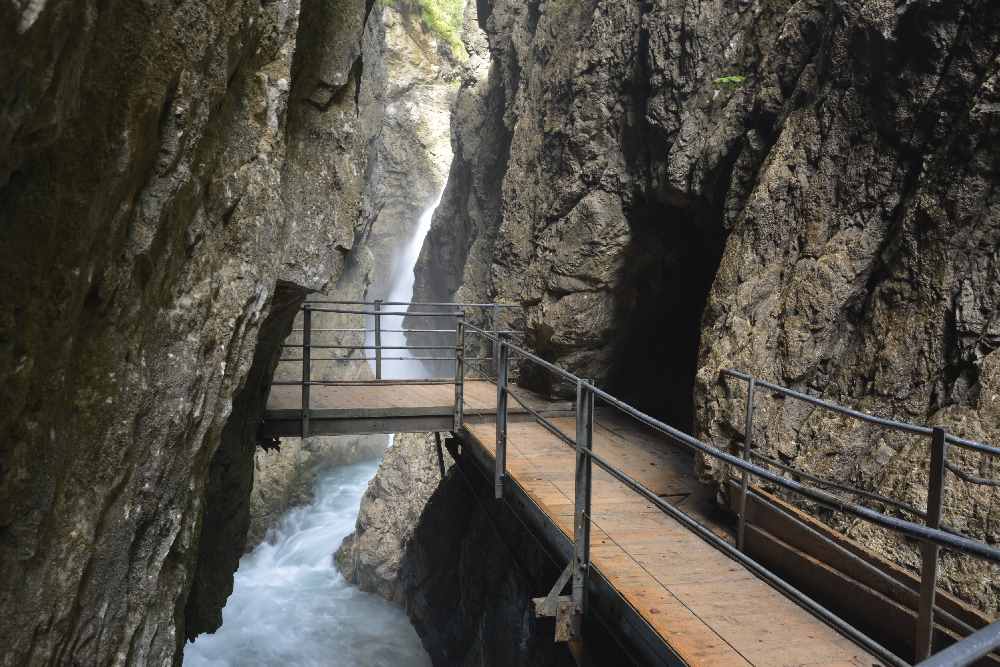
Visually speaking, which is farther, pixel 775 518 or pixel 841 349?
pixel 841 349

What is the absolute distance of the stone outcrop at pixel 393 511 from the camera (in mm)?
12570

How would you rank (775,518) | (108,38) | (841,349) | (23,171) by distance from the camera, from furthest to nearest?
(841,349) < (775,518) < (108,38) < (23,171)

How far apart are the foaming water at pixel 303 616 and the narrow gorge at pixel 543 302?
11cm

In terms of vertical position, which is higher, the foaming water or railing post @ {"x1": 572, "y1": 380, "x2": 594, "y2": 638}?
railing post @ {"x1": 572, "y1": 380, "x2": 594, "y2": 638}

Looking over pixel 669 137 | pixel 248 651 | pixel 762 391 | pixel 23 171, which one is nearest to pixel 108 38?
pixel 23 171

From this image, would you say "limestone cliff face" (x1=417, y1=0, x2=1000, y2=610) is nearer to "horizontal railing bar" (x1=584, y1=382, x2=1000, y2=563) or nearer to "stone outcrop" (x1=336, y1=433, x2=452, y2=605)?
"horizontal railing bar" (x1=584, y1=382, x2=1000, y2=563)

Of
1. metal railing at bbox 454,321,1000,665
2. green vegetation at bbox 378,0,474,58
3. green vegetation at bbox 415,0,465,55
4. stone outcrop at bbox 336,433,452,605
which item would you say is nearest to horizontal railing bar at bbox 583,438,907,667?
metal railing at bbox 454,321,1000,665

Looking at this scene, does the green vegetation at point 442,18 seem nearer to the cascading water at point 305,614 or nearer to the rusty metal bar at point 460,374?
the cascading water at point 305,614

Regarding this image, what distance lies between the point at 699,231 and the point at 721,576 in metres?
5.34

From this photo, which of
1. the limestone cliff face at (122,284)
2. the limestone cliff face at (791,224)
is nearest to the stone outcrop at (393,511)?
the limestone cliff face at (791,224)

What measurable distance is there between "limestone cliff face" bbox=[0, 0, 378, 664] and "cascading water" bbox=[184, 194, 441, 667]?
7.25 metres

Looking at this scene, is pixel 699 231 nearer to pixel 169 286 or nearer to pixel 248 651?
pixel 169 286

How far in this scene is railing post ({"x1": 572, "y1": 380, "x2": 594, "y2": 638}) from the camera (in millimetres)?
3828

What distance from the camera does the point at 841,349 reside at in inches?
207
